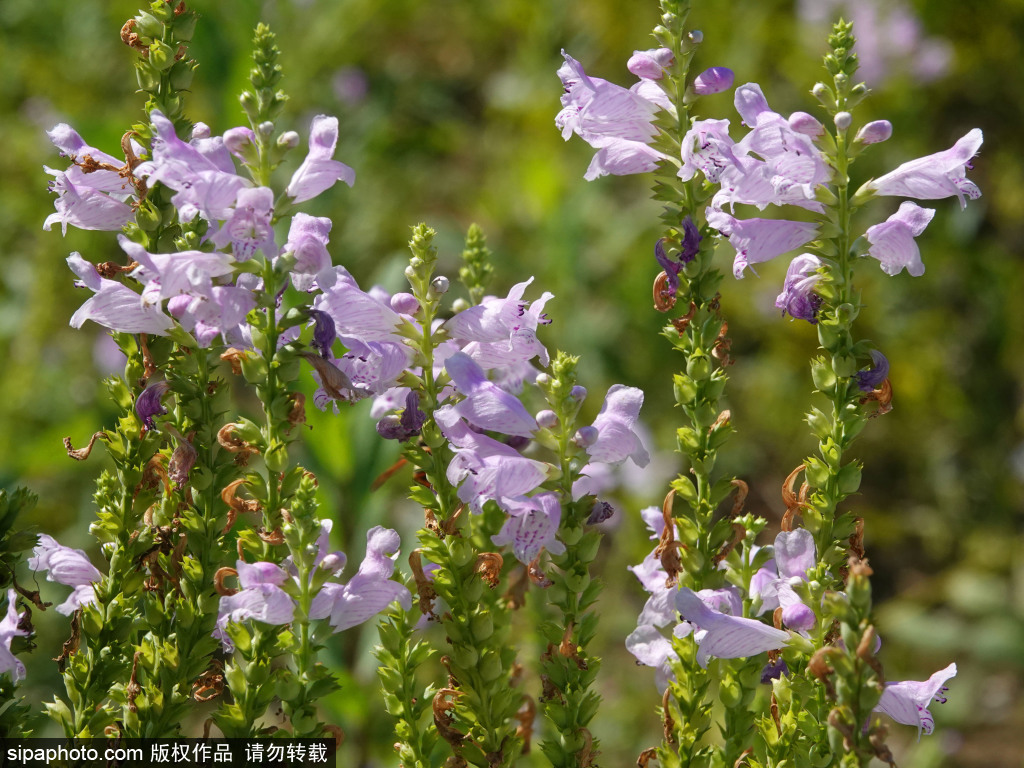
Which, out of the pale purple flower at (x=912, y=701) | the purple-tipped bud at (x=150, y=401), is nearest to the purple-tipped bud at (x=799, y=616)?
the pale purple flower at (x=912, y=701)

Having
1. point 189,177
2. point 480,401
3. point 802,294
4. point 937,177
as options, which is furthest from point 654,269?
point 189,177

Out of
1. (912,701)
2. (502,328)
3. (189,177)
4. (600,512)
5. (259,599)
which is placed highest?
(189,177)

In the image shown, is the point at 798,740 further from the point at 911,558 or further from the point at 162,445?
the point at 911,558

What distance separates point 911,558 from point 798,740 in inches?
165

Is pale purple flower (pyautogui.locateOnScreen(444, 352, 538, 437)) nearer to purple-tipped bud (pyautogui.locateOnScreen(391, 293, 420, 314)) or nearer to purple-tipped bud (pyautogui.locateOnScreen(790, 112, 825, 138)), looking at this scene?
purple-tipped bud (pyautogui.locateOnScreen(391, 293, 420, 314))

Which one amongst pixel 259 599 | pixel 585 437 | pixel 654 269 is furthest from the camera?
pixel 654 269

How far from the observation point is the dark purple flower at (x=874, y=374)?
1221 mm

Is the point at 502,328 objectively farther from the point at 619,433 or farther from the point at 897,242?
the point at 897,242

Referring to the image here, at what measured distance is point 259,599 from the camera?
3.71 ft

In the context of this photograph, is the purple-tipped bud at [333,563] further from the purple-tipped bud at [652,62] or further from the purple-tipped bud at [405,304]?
the purple-tipped bud at [652,62]

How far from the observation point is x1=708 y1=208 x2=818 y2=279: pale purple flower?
1.28m

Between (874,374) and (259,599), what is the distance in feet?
2.46

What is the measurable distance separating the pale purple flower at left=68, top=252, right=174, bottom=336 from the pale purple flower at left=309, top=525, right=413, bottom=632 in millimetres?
370

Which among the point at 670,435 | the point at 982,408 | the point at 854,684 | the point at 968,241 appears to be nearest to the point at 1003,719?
the point at 982,408
